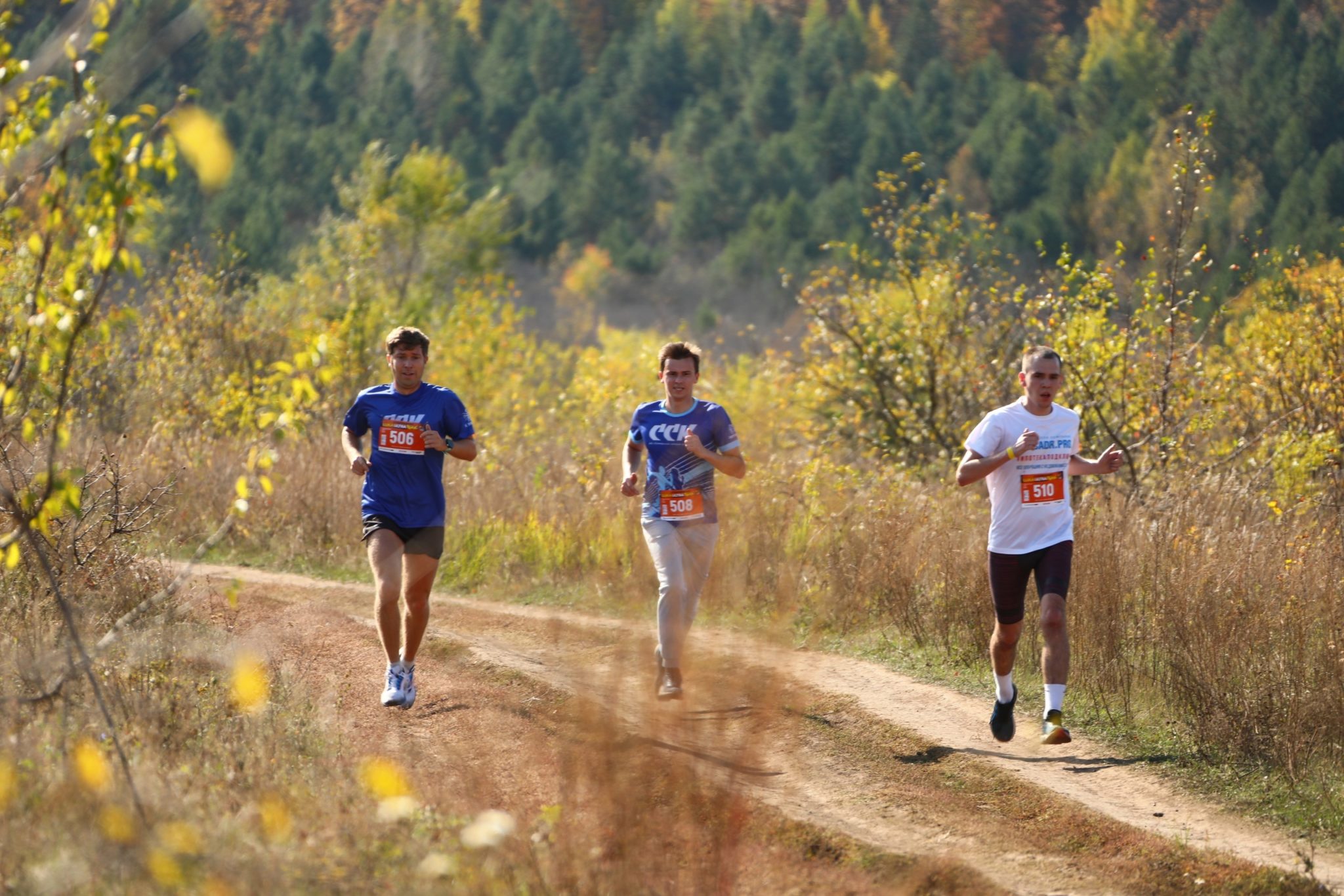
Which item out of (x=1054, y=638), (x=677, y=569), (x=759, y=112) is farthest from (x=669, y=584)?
(x=759, y=112)

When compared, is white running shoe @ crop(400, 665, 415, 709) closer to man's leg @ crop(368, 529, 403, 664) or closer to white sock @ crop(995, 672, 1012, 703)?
man's leg @ crop(368, 529, 403, 664)

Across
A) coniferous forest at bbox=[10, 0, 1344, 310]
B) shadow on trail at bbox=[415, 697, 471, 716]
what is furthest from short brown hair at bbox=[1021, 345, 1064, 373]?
coniferous forest at bbox=[10, 0, 1344, 310]

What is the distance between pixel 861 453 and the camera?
55.6 ft

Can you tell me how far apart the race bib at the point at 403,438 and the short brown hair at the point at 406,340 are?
38 cm

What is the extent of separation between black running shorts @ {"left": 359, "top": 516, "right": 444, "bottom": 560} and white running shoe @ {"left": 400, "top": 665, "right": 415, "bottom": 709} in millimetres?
677

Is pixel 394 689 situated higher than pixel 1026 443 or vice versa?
pixel 1026 443

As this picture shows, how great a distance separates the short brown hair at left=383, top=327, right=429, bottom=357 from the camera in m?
7.64

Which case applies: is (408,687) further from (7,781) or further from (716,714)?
(7,781)

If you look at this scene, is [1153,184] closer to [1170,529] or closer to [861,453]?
[861,453]

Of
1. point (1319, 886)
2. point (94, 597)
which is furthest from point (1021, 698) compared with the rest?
point (94, 597)

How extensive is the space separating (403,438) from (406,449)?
0.20ft

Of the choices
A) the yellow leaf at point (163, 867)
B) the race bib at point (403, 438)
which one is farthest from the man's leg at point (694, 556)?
the yellow leaf at point (163, 867)

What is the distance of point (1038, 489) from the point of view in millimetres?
7293

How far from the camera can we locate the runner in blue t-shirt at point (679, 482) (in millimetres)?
7770
